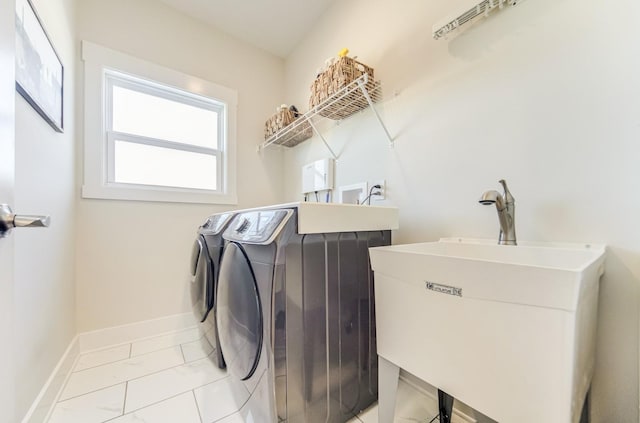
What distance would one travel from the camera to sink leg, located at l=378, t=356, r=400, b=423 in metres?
0.88

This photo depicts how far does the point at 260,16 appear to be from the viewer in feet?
6.73

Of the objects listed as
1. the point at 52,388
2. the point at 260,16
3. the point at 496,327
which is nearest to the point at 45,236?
the point at 52,388

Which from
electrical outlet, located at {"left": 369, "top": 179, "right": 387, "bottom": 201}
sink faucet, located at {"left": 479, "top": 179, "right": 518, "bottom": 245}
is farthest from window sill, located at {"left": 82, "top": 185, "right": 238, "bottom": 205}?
sink faucet, located at {"left": 479, "top": 179, "right": 518, "bottom": 245}

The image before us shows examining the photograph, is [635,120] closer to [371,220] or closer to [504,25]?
[504,25]

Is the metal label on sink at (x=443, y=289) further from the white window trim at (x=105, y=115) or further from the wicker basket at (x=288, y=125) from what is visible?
the white window trim at (x=105, y=115)

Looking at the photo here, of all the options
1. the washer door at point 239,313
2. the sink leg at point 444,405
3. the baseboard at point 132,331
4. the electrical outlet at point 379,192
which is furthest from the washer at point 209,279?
the sink leg at point 444,405

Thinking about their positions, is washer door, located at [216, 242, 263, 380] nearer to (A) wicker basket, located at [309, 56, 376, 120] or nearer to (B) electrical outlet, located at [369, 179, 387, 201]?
(B) electrical outlet, located at [369, 179, 387, 201]

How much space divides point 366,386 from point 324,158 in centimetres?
153

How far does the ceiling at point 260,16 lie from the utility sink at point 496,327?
2152 millimetres

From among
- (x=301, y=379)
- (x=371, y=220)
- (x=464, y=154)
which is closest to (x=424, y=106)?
(x=464, y=154)

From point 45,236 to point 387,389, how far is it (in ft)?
5.47

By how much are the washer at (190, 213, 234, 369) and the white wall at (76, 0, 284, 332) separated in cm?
56

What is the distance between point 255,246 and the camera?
93cm

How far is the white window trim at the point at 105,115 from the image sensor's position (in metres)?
1.69
